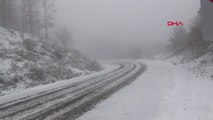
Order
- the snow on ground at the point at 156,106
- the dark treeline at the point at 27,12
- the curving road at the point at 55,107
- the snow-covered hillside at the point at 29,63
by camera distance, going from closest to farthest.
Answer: the snow on ground at the point at 156,106, the curving road at the point at 55,107, the snow-covered hillside at the point at 29,63, the dark treeline at the point at 27,12

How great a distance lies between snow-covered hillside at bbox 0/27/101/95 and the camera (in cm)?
1822

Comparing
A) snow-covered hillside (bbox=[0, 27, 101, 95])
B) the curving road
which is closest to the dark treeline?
snow-covered hillside (bbox=[0, 27, 101, 95])

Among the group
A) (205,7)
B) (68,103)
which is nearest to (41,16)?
(68,103)

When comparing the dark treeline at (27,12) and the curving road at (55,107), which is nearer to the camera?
the curving road at (55,107)

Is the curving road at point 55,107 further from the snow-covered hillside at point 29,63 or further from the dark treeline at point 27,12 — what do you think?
the dark treeline at point 27,12

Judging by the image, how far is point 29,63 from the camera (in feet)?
71.5

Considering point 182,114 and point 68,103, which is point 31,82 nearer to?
point 68,103

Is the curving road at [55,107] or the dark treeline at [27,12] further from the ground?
the dark treeline at [27,12]

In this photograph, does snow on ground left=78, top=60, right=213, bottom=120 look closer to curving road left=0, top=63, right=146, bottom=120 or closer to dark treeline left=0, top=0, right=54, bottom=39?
curving road left=0, top=63, right=146, bottom=120

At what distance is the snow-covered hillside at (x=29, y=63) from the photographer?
18220 mm

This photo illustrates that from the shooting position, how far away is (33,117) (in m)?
8.70

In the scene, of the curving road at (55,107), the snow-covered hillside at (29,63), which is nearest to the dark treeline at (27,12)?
the snow-covered hillside at (29,63)

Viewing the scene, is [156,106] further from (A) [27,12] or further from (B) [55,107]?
(A) [27,12]

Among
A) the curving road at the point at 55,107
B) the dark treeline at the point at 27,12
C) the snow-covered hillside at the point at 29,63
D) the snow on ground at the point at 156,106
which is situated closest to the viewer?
the snow on ground at the point at 156,106
